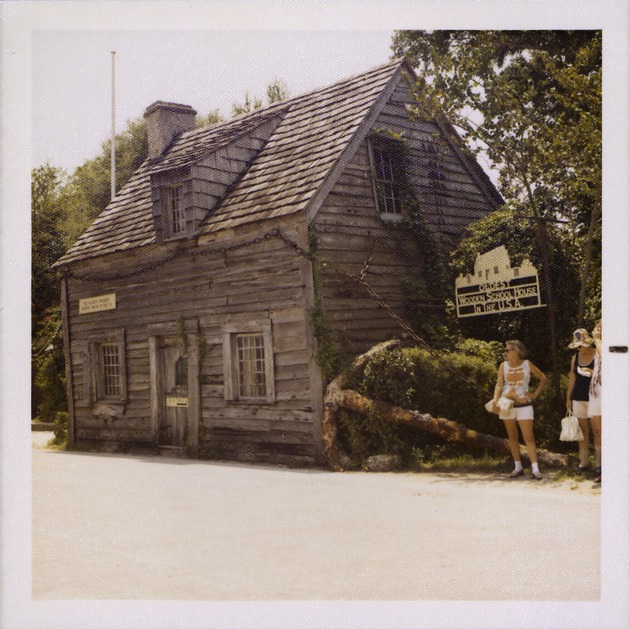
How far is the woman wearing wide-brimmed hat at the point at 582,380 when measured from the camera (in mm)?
7289

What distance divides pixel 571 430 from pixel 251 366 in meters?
4.97

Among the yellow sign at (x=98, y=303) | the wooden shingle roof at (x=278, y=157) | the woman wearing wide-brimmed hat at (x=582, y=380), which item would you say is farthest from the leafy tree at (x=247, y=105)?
the woman wearing wide-brimmed hat at (x=582, y=380)

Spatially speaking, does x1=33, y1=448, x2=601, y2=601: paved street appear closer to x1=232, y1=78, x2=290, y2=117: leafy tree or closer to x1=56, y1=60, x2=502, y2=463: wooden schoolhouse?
x1=56, y1=60, x2=502, y2=463: wooden schoolhouse

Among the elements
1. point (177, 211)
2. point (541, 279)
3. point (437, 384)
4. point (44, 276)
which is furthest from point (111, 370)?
point (541, 279)

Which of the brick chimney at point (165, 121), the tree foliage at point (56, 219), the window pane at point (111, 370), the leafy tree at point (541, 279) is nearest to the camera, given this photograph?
the tree foliage at point (56, 219)

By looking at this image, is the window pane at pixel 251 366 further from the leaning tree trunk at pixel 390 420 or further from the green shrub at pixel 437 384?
the green shrub at pixel 437 384

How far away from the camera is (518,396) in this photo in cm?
783

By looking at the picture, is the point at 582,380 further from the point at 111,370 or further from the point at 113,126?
the point at 111,370

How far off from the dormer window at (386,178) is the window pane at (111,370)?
14.9ft

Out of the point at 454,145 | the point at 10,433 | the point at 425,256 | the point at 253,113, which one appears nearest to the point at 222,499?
the point at 10,433

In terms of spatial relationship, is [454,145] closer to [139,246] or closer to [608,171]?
[608,171]

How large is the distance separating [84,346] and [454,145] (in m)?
5.54

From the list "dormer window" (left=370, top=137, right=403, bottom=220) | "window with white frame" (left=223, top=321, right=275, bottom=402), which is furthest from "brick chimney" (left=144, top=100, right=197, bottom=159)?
"window with white frame" (left=223, top=321, right=275, bottom=402)

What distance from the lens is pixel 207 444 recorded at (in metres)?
10.7
